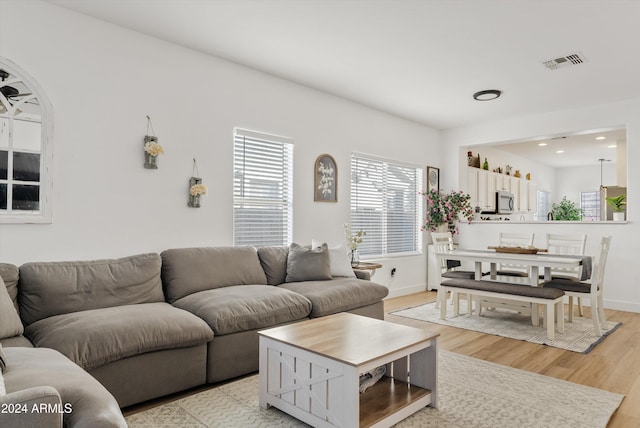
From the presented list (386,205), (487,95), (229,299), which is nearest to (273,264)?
(229,299)

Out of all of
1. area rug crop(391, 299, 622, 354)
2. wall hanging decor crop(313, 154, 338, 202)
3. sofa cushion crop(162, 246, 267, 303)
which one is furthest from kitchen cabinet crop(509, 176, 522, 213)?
sofa cushion crop(162, 246, 267, 303)

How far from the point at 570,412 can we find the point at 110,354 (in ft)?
8.73

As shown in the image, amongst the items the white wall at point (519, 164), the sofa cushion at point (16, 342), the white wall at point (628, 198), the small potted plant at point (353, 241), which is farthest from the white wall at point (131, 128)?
the white wall at point (519, 164)

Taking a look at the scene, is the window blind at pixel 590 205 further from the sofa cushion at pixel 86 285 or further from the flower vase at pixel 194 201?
the sofa cushion at pixel 86 285

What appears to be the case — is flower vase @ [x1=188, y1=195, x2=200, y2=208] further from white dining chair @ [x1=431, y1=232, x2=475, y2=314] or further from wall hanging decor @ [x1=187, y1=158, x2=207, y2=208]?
white dining chair @ [x1=431, y1=232, x2=475, y2=314]

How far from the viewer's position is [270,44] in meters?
3.63

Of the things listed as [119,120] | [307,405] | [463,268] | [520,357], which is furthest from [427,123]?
[307,405]

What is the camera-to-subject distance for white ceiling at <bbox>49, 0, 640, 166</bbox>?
3.00 metres

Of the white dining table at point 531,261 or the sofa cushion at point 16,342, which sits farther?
the white dining table at point 531,261

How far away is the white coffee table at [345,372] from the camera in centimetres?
198

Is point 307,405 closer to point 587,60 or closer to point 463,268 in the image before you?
point 587,60

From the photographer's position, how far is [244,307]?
2.92 metres

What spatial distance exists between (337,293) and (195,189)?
5.27 ft

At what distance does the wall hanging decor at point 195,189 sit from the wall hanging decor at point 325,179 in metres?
1.49
